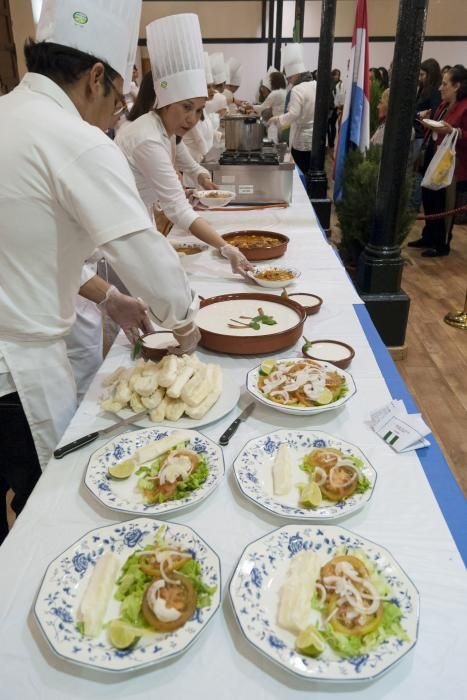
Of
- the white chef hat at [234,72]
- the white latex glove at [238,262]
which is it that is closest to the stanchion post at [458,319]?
the white latex glove at [238,262]

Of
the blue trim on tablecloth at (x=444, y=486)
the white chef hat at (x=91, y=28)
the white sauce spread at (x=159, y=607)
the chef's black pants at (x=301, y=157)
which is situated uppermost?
the white chef hat at (x=91, y=28)

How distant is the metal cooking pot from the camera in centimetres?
274

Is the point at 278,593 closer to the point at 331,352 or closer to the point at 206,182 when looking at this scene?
the point at 331,352

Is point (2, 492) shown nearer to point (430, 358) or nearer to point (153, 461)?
point (153, 461)

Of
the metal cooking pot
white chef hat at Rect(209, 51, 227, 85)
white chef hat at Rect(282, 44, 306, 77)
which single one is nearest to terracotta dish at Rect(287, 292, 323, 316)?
the metal cooking pot

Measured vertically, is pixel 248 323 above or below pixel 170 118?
below

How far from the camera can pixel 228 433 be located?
89 cm

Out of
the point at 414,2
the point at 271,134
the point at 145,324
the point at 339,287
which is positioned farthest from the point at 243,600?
the point at 271,134

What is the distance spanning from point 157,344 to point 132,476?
0.42 metres

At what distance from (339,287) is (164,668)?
1.19 meters

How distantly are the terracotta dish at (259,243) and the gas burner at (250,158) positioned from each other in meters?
0.74

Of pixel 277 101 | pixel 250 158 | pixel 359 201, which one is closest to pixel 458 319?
pixel 359 201

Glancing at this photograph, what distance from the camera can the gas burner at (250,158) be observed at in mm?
2521

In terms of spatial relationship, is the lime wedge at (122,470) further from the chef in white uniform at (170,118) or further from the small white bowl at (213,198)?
the small white bowl at (213,198)
